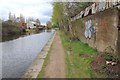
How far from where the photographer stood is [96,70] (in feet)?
35.2

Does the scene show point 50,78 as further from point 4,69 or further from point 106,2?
point 106,2

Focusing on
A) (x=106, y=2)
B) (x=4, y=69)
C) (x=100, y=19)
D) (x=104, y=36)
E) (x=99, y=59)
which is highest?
(x=106, y=2)

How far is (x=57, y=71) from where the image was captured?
459 inches

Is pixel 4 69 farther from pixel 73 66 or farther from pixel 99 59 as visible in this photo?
pixel 99 59

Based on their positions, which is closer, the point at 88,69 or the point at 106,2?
the point at 88,69

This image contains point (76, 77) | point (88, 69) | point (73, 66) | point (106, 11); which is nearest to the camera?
point (76, 77)

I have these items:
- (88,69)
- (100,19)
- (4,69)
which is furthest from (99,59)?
(4,69)

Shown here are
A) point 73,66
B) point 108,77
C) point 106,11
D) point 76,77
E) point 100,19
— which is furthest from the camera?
point 100,19

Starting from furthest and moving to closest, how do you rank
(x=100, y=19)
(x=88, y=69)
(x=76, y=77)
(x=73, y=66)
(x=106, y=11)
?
(x=100, y=19) → (x=106, y=11) → (x=73, y=66) → (x=88, y=69) → (x=76, y=77)

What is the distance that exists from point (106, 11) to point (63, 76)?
5.35m

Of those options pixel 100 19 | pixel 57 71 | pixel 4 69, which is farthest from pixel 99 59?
pixel 4 69

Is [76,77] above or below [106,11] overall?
below

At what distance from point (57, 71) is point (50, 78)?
153cm

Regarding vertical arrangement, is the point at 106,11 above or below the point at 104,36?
above
